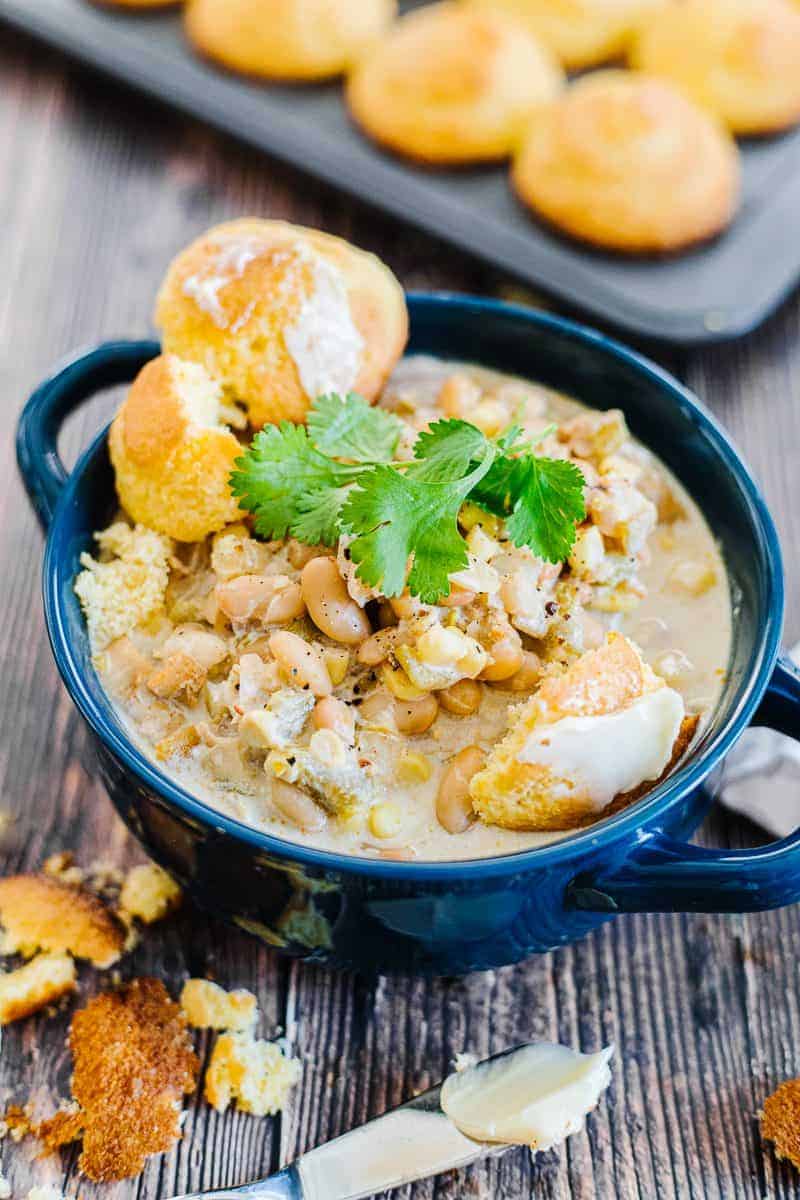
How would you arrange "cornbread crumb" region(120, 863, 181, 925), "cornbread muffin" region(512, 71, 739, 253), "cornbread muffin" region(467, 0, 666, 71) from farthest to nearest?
"cornbread muffin" region(467, 0, 666, 71), "cornbread muffin" region(512, 71, 739, 253), "cornbread crumb" region(120, 863, 181, 925)

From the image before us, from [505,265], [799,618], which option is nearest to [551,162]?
[505,265]

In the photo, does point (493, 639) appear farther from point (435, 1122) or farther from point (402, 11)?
point (402, 11)

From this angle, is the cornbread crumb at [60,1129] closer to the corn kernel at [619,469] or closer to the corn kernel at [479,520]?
the corn kernel at [479,520]

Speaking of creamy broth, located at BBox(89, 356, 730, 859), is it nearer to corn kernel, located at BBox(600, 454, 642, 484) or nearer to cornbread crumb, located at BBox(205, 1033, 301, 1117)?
corn kernel, located at BBox(600, 454, 642, 484)

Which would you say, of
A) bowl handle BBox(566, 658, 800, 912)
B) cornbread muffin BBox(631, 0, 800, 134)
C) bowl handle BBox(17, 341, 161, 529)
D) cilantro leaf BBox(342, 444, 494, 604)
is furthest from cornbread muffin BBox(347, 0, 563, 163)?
bowl handle BBox(566, 658, 800, 912)

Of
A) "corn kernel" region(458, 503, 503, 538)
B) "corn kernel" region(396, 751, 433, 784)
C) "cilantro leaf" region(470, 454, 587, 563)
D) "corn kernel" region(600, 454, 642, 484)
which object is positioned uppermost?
"cilantro leaf" region(470, 454, 587, 563)

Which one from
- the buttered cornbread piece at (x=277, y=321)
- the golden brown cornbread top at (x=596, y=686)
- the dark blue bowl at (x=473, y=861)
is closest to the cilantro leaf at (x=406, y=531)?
the golden brown cornbread top at (x=596, y=686)

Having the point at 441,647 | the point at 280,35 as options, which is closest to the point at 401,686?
the point at 441,647
